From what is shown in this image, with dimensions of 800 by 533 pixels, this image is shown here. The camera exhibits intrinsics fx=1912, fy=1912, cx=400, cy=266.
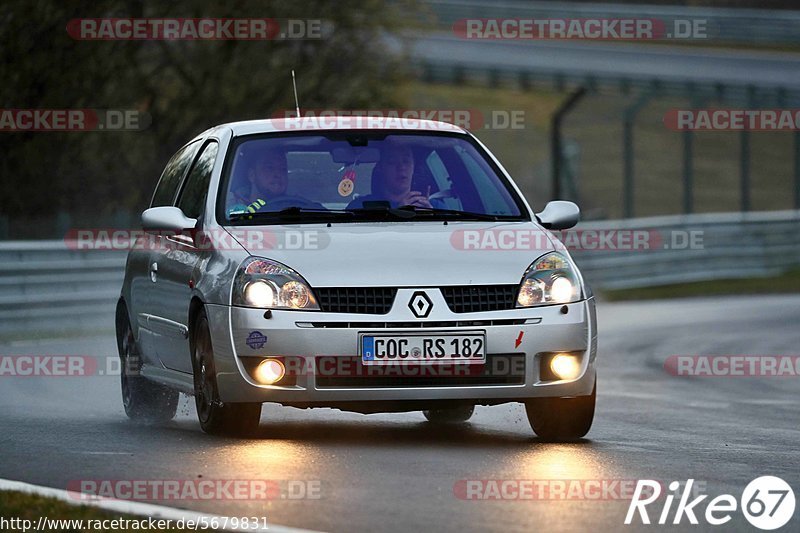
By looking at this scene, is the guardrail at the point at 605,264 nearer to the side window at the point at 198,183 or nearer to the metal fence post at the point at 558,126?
the metal fence post at the point at 558,126

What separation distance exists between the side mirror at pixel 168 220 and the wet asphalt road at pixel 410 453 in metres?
1.05

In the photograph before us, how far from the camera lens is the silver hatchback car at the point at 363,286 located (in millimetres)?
8875

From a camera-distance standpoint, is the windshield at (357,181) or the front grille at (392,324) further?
the windshield at (357,181)

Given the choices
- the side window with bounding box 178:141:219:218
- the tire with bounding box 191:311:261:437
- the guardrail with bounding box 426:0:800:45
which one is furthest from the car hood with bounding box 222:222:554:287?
the guardrail with bounding box 426:0:800:45

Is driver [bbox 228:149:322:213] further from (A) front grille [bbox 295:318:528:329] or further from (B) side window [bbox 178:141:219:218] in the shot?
(A) front grille [bbox 295:318:528:329]

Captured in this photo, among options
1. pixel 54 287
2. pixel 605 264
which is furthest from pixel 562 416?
pixel 605 264

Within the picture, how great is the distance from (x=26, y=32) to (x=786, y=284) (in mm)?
13307

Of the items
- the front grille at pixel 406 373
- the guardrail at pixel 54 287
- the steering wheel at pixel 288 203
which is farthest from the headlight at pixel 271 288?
the guardrail at pixel 54 287

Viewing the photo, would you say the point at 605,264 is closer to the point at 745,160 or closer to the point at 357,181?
the point at 745,160

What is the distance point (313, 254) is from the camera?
905 centimetres

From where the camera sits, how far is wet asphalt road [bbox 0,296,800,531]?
6.95m

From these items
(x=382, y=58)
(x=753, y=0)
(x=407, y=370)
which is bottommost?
(x=753, y=0)

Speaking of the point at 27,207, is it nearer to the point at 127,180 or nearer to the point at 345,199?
the point at 127,180

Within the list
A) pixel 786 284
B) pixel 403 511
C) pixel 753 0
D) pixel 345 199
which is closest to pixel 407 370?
pixel 345 199
